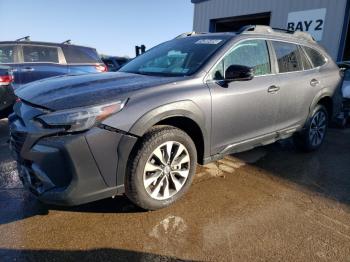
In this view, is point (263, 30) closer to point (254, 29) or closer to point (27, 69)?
point (254, 29)

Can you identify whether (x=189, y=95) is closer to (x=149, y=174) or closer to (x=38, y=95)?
(x=149, y=174)

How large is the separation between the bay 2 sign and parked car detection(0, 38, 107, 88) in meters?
7.42

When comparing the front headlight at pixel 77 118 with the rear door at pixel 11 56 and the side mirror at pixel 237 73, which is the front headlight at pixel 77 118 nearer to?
the side mirror at pixel 237 73

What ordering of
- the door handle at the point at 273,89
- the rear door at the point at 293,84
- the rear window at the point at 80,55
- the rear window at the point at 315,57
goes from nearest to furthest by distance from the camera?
the door handle at the point at 273,89 → the rear door at the point at 293,84 → the rear window at the point at 315,57 → the rear window at the point at 80,55

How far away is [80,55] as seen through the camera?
27.1 ft

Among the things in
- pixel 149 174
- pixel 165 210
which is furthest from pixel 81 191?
pixel 165 210

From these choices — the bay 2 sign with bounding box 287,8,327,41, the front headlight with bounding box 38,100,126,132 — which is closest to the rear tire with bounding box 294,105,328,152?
the front headlight with bounding box 38,100,126,132

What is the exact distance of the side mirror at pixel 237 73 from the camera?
3.29 meters

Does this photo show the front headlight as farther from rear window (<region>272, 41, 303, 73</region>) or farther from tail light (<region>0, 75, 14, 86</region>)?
tail light (<region>0, 75, 14, 86</region>)

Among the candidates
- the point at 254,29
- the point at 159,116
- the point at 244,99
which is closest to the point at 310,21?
the point at 254,29

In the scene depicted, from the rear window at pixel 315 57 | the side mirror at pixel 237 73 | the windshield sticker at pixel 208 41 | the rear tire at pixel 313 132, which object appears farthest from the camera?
the rear tire at pixel 313 132

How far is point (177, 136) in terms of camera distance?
3.04 meters

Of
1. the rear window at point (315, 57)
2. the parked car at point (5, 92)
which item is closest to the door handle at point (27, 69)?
the parked car at point (5, 92)

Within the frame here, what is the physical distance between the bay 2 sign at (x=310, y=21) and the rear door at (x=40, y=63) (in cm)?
834
